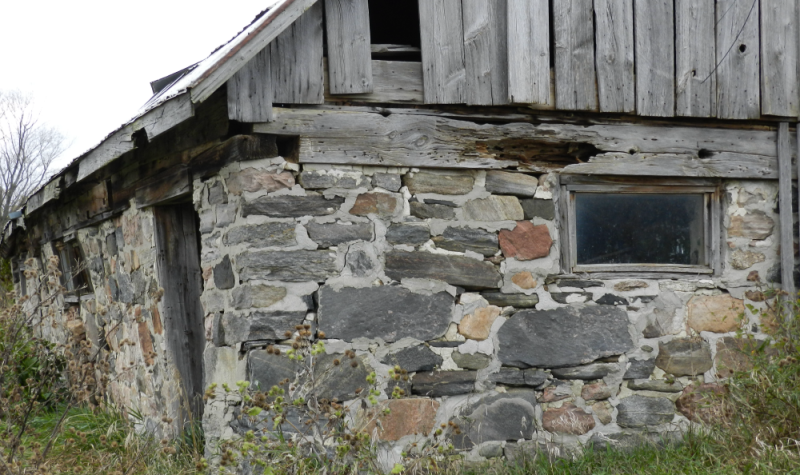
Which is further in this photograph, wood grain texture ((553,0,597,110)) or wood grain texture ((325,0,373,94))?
wood grain texture ((553,0,597,110))

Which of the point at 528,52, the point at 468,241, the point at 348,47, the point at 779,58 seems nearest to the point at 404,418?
the point at 468,241

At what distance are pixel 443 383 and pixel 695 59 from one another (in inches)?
100

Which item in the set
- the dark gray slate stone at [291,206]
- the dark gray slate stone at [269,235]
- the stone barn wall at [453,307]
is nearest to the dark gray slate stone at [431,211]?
the stone barn wall at [453,307]

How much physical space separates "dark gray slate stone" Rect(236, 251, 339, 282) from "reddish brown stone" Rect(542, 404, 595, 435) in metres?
1.52

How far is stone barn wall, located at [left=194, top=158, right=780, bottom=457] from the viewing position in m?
3.95

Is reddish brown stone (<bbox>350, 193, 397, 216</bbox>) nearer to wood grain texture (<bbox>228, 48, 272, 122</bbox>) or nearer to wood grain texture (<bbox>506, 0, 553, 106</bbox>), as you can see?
wood grain texture (<bbox>228, 48, 272, 122</bbox>)

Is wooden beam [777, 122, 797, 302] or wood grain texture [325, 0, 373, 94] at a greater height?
wood grain texture [325, 0, 373, 94]

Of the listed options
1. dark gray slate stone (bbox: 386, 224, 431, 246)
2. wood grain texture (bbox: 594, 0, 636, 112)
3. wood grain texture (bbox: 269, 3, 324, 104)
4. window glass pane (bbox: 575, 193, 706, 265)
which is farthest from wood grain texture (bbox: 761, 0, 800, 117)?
wood grain texture (bbox: 269, 3, 324, 104)

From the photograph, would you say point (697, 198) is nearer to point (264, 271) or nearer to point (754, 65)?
point (754, 65)

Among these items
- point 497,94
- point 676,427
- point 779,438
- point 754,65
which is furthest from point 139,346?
point 754,65

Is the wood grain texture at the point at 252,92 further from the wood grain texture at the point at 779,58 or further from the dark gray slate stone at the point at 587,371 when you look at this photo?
the wood grain texture at the point at 779,58

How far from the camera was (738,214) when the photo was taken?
4.72m

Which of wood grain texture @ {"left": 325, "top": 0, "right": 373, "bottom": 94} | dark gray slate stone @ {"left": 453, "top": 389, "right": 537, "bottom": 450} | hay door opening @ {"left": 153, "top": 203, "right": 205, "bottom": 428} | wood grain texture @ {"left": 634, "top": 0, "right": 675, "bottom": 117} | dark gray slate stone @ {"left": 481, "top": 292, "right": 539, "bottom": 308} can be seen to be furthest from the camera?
hay door opening @ {"left": 153, "top": 203, "right": 205, "bottom": 428}

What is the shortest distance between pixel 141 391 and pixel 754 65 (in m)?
4.79
